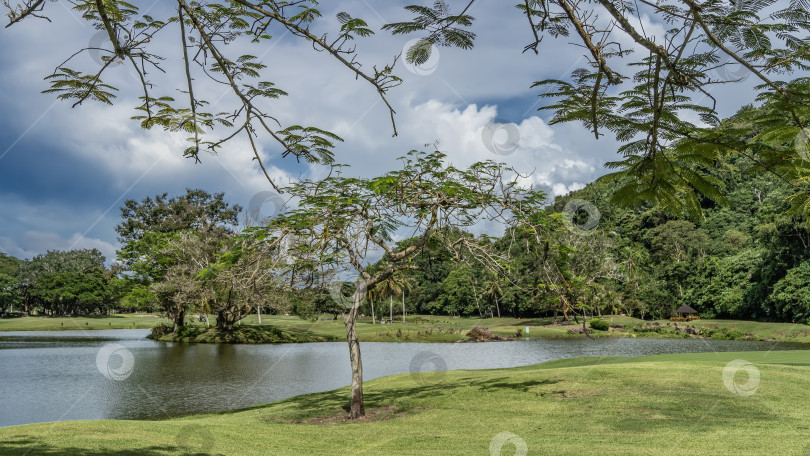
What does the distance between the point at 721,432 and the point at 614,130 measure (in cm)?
612

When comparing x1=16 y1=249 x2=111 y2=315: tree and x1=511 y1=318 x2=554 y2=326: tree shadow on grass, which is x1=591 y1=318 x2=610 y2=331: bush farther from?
x1=16 y1=249 x2=111 y2=315: tree

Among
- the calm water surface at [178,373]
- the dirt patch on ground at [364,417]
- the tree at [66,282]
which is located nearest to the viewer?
the dirt patch on ground at [364,417]

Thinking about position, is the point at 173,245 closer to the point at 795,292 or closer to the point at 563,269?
the point at 563,269

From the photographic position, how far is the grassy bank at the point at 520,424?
6844 millimetres

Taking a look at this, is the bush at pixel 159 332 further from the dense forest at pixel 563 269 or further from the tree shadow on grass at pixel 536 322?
the tree shadow on grass at pixel 536 322

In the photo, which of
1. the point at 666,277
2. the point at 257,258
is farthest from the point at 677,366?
the point at 666,277

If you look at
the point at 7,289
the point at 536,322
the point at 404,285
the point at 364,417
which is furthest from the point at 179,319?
the point at 7,289

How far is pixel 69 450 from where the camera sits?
6.41m

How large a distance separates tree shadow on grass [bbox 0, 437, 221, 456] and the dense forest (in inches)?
142

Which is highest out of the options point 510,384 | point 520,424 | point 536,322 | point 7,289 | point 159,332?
point 7,289

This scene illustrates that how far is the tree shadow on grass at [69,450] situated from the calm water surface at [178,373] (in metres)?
6.29

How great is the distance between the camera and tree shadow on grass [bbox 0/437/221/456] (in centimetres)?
624

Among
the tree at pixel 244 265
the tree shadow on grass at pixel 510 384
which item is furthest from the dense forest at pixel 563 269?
the tree shadow on grass at pixel 510 384

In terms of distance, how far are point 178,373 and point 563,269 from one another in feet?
52.9
